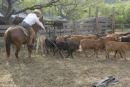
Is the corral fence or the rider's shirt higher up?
the rider's shirt

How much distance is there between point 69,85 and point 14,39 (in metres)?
3.57

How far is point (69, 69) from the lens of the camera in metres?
7.56

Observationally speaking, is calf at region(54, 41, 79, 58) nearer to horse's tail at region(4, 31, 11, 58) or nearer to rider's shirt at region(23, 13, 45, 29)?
rider's shirt at region(23, 13, 45, 29)

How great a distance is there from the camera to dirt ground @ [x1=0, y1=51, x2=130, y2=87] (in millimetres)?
5941

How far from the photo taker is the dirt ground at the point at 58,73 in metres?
5.94

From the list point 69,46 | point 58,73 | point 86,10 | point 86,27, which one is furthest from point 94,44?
point 86,10

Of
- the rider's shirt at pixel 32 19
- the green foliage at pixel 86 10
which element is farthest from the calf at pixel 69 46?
the green foliage at pixel 86 10

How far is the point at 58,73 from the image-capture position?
23.0 feet

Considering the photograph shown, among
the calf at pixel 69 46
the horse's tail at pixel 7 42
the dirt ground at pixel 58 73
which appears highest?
the horse's tail at pixel 7 42

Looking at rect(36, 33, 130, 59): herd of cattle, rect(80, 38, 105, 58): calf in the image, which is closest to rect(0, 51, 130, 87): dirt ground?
rect(36, 33, 130, 59): herd of cattle

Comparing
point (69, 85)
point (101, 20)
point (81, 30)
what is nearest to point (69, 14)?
point (101, 20)

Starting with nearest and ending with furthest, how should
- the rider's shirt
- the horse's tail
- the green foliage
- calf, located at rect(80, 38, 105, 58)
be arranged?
the horse's tail
the rider's shirt
calf, located at rect(80, 38, 105, 58)
the green foliage

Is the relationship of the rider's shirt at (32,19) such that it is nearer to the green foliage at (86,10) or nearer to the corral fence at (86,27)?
the corral fence at (86,27)

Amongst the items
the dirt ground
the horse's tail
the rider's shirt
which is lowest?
the dirt ground
